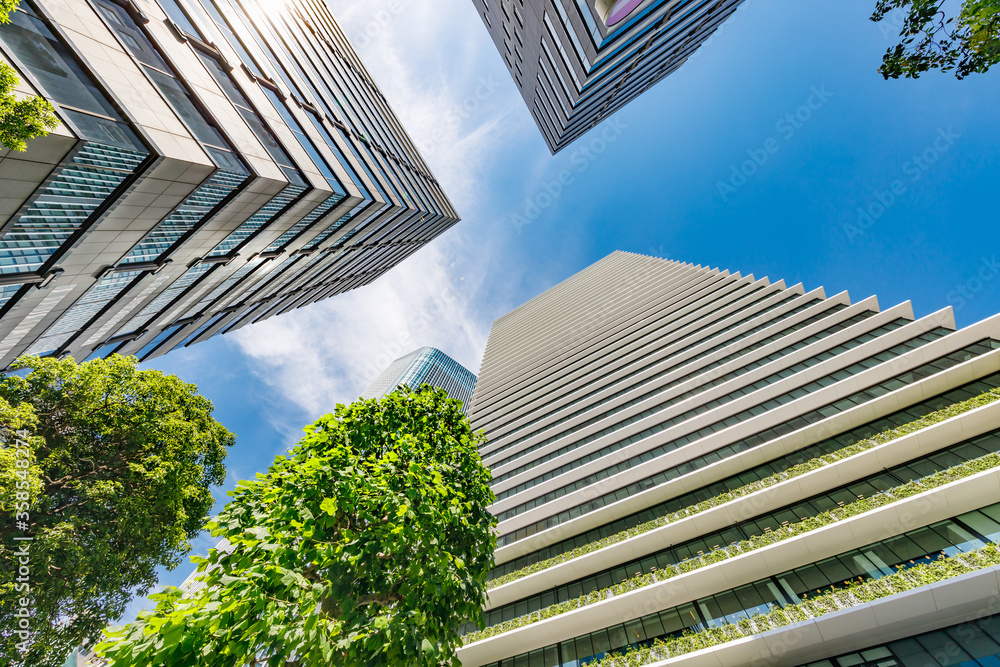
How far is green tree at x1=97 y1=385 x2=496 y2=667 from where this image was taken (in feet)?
17.1

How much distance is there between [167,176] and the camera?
972 cm

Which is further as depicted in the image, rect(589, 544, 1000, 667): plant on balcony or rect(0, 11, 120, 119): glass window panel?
rect(589, 544, 1000, 667): plant on balcony

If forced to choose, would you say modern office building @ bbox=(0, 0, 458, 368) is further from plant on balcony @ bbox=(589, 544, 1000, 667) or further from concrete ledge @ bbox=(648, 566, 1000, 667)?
concrete ledge @ bbox=(648, 566, 1000, 667)

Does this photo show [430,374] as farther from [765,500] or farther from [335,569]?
[335,569]

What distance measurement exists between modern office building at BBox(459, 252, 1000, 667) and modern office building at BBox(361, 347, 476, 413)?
72.3 m

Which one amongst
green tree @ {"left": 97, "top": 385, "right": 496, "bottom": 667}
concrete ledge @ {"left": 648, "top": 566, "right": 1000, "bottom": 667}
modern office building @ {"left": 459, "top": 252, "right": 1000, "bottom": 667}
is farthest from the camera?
modern office building @ {"left": 459, "top": 252, "right": 1000, "bottom": 667}

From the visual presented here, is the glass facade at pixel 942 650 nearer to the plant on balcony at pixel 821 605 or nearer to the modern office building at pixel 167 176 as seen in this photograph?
the plant on balcony at pixel 821 605

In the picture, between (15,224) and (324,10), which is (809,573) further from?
(324,10)

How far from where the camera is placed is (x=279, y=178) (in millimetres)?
12469

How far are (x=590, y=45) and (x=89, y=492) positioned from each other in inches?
1275

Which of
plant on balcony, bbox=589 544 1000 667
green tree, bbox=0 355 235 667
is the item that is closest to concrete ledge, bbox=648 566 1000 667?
plant on balcony, bbox=589 544 1000 667

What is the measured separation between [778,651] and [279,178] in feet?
72.7

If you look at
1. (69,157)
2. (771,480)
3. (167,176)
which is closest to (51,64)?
(69,157)

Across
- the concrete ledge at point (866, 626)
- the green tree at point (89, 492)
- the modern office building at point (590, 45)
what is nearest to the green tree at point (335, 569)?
→ the green tree at point (89, 492)
